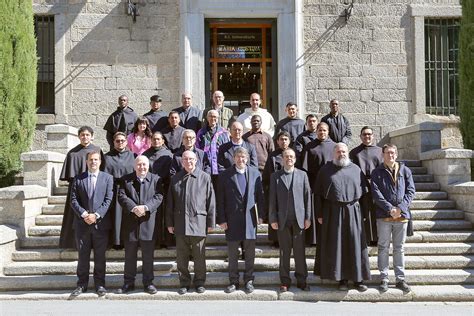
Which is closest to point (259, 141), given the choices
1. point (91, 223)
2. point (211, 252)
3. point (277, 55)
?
point (211, 252)

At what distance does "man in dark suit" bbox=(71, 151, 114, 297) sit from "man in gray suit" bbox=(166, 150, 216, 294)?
81 cm

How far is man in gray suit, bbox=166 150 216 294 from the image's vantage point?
6488 mm

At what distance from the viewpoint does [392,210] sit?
6.45 metres

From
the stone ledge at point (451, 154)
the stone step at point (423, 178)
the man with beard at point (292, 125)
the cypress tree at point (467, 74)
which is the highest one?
the cypress tree at point (467, 74)

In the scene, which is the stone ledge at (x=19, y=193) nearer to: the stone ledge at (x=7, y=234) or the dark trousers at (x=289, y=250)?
the stone ledge at (x=7, y=234)

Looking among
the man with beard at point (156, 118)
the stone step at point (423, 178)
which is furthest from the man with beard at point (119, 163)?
the stone step at point (423, 178)

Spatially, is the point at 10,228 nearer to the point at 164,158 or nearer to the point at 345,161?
the point at 164,158

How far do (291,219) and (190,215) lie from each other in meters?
1.28

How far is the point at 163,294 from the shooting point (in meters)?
6.53

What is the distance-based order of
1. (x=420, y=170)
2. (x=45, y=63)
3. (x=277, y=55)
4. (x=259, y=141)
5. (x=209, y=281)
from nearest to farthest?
(x=209, y=281)
(x=259, y=141)
(x=420, y=170)
(x=45, y=63)
(x=277, y=55)

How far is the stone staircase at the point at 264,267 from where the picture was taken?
6551 millimetres

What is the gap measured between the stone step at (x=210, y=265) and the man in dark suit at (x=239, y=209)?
50 centimetres

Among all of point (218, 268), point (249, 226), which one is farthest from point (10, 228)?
point (249, 226)

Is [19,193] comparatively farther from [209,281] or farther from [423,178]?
[423,178]
